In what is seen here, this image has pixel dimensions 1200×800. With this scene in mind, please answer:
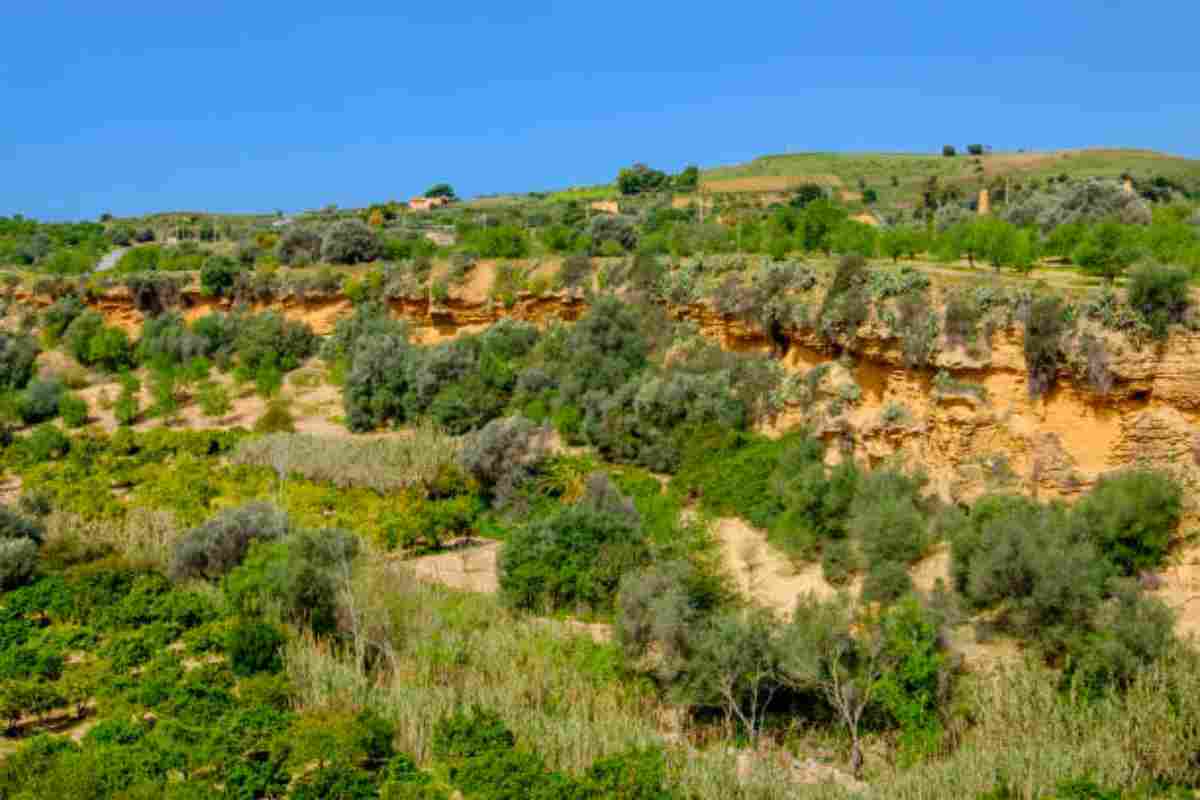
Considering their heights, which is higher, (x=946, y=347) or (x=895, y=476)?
(x=946, y=347)

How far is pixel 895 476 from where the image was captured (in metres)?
18.4

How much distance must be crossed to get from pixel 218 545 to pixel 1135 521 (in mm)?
15459

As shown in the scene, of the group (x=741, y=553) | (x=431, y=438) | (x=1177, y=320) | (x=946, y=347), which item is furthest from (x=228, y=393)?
(x=1177, y=320)

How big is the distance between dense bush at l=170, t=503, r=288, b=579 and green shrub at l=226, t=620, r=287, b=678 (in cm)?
390

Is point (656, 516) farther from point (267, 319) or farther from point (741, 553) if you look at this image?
point (267, 319)

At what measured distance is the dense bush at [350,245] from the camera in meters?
40.3

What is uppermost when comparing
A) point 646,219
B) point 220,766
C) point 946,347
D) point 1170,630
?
point 646,219

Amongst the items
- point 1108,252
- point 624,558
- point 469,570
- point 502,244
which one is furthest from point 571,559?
point 502,244

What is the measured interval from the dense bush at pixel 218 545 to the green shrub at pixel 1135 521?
13910 millimetres

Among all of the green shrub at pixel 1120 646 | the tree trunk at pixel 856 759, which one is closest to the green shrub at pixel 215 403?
the tree trunk at pixel 856 759

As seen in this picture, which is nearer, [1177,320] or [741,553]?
[1177,320]

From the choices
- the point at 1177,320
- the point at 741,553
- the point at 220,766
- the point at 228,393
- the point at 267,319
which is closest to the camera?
the point at 220,766

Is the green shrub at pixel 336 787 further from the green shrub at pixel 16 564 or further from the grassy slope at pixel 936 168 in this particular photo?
the grassy slope at pixel 936 168

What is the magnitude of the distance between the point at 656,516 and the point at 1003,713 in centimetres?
925
